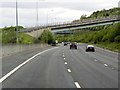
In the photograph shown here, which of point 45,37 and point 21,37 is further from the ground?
point 21,37

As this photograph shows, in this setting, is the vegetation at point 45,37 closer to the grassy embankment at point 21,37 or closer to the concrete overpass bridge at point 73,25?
the grassy embankment at point 21,37

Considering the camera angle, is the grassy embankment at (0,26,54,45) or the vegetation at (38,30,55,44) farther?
the vegetation at (38,30,55,44)

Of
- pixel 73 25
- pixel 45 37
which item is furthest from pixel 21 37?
pixel 45 37

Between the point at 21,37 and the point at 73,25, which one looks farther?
the point at 73,25

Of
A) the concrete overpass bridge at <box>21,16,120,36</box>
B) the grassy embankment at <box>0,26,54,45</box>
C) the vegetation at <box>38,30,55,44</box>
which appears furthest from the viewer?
the vegetation at <box>38,30,55,44</box>

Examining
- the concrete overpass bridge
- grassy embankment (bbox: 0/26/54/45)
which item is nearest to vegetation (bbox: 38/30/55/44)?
grassy embankment (bbox: 0/26/54/45)

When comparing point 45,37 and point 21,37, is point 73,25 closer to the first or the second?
Result: point 45,37

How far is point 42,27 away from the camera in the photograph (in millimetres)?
128625

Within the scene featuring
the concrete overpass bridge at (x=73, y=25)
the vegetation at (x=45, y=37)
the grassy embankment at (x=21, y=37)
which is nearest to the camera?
the grassy embankment at (x=21, y=37)

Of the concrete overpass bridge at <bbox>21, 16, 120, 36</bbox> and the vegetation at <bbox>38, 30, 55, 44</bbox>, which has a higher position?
the concrete overpass bridge at <bbox>21, 16, 120, 36</bbox>

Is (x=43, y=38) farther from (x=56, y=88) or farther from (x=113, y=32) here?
(x=56, y=88)

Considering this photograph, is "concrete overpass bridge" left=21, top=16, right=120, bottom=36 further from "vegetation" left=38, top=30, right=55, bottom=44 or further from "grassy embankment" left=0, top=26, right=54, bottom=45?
"grassy embankment" left=0, top=26, right=54, bottom=45

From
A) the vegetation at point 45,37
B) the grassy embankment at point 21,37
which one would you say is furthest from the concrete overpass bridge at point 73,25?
the grassy embankment at point 21,37

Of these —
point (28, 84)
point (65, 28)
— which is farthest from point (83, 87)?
point (65, 28)
